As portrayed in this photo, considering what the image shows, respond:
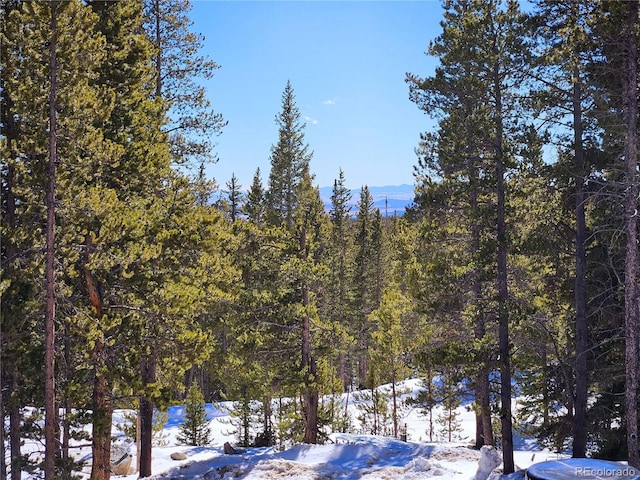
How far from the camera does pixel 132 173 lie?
13.6 m

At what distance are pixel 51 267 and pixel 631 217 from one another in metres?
12.9

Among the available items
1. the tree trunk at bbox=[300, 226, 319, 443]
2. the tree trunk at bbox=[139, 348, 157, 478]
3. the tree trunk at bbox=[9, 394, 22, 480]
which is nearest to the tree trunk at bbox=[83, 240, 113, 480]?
the tree trunk at bbox=[9, 394, 22, 480]

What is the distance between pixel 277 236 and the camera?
20344 mm

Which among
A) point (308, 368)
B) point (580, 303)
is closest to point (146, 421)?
point (308, 368)

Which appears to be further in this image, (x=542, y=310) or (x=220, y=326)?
(x=220, y=326)

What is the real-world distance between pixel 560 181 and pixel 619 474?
7.92m

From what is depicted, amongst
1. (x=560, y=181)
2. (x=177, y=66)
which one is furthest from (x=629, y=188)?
(x=177, y=66)

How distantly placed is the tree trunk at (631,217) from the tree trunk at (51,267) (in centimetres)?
1252

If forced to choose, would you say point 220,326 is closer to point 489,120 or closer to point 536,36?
point 489,120

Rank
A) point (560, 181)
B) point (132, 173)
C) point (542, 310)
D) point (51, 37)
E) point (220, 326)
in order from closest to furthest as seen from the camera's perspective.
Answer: point (51, 37), point (132, 173), point (560, 181), point (542, 310), point (220, 326)

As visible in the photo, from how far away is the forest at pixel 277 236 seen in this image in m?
11.3

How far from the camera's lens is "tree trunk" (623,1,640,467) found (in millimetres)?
11023

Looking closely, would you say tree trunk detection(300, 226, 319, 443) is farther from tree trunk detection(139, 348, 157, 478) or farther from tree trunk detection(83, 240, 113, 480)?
tree trunk detection(83, 240, 113, 480)

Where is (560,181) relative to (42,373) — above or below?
above
